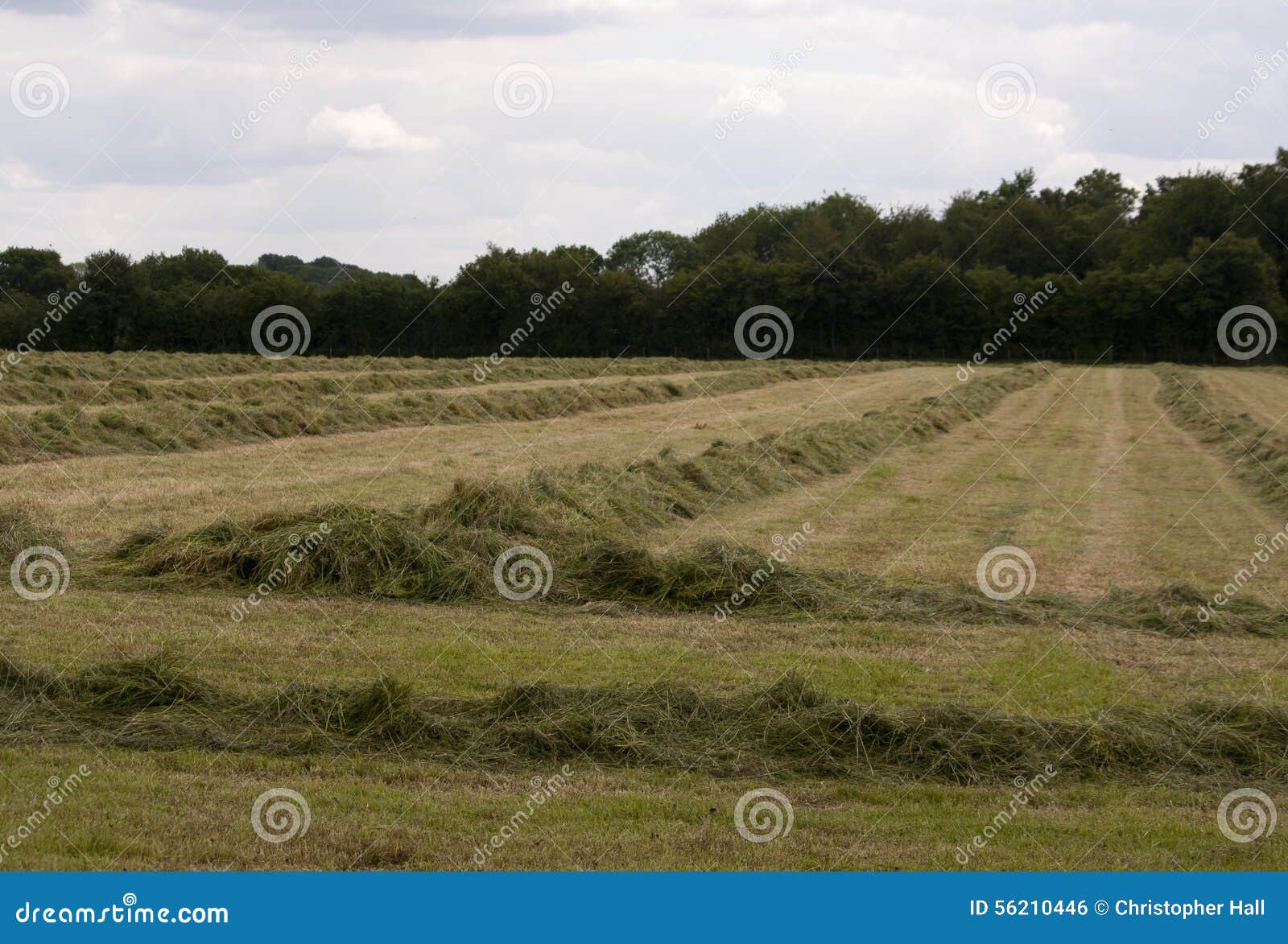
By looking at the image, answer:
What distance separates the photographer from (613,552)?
12.2 meters

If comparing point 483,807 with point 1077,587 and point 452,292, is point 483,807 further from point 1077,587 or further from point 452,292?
point 452,292

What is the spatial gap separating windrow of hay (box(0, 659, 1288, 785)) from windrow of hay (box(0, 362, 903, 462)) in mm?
14545

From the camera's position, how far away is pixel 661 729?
7465mm

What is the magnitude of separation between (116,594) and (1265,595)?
12077 millimetres

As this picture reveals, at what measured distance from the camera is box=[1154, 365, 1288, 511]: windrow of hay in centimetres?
2086

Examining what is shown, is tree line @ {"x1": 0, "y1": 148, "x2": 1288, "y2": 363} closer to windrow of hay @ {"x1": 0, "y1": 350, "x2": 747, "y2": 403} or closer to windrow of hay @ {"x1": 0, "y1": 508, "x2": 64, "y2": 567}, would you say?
windrow of hay @ {"x1": 0, "y1": 350, "x2": 747, "y2": 403}

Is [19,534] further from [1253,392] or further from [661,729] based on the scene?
[1253,392]

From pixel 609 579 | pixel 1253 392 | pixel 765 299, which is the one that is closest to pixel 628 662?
pixel 609 579

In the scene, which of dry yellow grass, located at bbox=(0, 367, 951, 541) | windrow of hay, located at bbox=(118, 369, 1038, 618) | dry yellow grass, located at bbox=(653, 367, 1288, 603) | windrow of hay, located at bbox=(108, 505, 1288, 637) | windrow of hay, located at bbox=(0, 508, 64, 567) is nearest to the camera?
windrow of hay, located at bbox=(108, 505, 1288, 637)

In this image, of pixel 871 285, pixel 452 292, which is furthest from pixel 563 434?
pixel 871 285

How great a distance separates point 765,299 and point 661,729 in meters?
80.2

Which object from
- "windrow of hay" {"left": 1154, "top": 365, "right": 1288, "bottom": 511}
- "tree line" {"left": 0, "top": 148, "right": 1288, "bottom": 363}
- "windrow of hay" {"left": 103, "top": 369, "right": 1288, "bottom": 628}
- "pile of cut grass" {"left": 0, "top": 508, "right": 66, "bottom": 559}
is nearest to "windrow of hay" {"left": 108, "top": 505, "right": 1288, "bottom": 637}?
"windrow of hay" {"left": 103, "top": 369, "right": 1288, "bottom": 628}

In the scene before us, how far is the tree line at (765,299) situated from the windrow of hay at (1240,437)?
28.7m

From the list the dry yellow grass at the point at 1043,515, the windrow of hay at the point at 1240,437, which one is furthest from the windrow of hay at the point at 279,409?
the windrow of hay at the point at 1240,437
